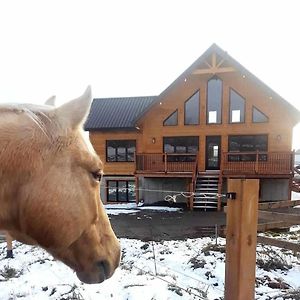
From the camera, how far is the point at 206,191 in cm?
1828

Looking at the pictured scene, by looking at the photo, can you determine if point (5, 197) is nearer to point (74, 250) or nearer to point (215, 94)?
point (74, 250)

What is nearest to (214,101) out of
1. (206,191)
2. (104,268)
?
(206,191)

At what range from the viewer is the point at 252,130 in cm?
1969

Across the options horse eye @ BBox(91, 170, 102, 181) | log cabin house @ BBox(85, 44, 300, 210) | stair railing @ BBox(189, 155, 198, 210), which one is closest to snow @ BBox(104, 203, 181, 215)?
stair railing @ BBox(189, 155, 198, 210)

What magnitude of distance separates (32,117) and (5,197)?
0.36m

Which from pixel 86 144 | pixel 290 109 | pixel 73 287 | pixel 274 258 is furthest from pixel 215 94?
pixel 86 144

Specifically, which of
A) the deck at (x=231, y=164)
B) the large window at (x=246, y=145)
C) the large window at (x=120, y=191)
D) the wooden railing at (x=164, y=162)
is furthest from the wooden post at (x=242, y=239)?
the large window at (x=120, y=191)

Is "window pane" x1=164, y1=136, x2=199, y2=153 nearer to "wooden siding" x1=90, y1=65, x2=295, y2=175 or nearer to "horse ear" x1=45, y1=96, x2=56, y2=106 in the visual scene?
"wooden siding" x1=90, y1=65, x2=295, y2=175

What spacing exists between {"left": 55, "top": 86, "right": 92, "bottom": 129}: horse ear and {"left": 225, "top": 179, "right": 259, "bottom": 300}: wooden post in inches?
57.0

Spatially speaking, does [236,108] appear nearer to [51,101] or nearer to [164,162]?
[164,162]

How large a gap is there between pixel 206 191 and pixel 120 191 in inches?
249

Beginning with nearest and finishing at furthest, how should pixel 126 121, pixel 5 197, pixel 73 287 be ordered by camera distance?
pixel 5 197 → pixel 73 287 → pixel 126 121

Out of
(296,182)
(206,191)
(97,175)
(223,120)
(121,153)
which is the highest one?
(223,120)

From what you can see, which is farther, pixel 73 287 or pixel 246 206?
pixel 73 287
